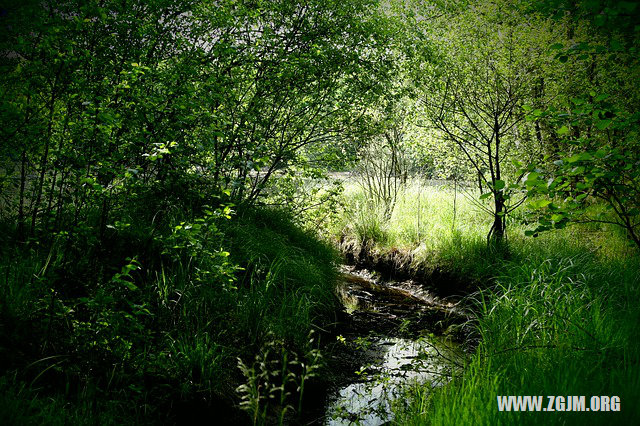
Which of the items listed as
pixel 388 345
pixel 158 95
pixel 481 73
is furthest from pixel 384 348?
pixel 481 73

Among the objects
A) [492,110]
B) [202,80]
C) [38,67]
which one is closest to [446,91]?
[492,110]

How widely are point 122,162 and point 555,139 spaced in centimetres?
871

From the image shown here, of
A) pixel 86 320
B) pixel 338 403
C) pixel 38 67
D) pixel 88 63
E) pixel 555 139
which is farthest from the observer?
pixel 555 139

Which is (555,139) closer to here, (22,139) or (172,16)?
(172,16)

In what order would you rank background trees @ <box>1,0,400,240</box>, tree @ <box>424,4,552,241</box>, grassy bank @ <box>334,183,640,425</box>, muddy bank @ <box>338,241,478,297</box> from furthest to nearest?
muddy bank @ <box>338,241,478,297</box> → tree @ <box>424,4,552,241</box> → background trees @ <box>1,0,400,240</box> → grassy bank @ <box>334,183,640,425</box>

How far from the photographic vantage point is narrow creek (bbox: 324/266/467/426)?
3.54 meters

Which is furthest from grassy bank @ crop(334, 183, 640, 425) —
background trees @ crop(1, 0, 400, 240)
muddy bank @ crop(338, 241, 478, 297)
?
background trees @ crop(1, 0, 400, 240)

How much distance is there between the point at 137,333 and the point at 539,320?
3646mm

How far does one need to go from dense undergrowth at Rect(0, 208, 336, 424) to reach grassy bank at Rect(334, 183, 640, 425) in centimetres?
117

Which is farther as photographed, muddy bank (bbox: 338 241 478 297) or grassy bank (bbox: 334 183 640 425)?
muddy bank (bbox: 338 241 478 297)

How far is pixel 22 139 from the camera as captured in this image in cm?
306

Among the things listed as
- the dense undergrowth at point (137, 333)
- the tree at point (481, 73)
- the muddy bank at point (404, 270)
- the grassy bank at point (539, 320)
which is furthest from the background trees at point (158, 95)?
the muddy bank at point (404, 270)

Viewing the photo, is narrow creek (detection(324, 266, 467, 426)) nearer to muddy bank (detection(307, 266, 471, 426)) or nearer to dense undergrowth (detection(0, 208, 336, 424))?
muddy bank (detection(307, 266, 471, 426))

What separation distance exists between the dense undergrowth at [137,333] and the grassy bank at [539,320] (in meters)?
1.17
